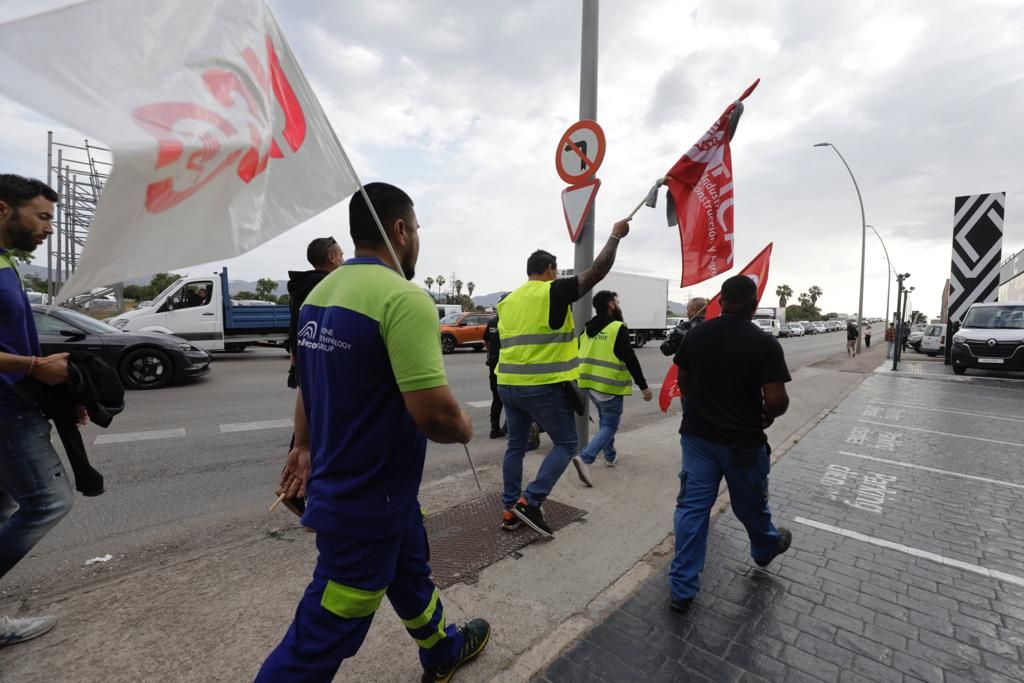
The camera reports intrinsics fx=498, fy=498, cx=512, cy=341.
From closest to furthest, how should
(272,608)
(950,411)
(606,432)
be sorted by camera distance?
(272,608), (606,432), (950,411)

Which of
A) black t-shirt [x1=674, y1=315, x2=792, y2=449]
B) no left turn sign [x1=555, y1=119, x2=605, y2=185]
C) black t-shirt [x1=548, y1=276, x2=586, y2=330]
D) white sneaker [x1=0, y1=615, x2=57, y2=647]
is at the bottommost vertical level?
white sneaker [x1=0, y1=615, x2=57, y2=647]

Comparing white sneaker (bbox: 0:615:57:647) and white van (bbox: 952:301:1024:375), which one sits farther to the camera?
white van (bbox: 952:301:1024:375)

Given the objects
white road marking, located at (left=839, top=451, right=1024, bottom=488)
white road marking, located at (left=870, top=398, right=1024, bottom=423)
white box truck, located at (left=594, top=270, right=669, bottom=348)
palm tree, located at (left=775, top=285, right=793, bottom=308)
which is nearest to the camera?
white road marking, located at (left=839, top=451, right=1024, bottom=488)

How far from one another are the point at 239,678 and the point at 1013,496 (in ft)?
20.8

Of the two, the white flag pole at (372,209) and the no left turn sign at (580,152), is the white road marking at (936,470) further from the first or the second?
the white flag pole at (372,209)

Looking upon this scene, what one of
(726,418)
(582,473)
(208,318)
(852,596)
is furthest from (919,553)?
(208,318)

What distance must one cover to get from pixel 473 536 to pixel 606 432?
1.89 metres

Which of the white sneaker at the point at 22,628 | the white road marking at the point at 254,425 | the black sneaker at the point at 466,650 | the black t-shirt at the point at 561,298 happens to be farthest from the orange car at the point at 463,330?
the black sneaker at the point at 466,650

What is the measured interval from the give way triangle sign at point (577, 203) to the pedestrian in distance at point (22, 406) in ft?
11.2

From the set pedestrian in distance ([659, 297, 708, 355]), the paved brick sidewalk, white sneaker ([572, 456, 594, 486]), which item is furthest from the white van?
white sneaker ([572, 456, 594, 486])

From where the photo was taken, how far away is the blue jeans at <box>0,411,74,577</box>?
2.09 meters

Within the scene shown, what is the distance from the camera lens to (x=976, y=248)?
16.7 m

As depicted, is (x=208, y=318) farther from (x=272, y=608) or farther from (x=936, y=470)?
(x=936, y=470)

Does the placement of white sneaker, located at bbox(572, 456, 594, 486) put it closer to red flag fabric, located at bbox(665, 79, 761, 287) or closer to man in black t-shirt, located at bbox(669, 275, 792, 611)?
man in black t-shirt, located at bbox(669, 275, 792, 611)
